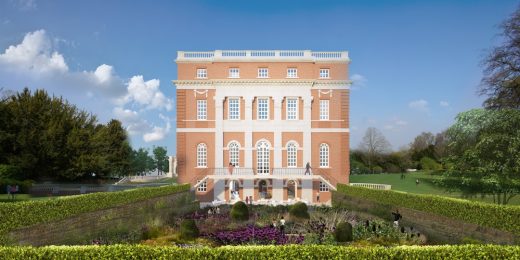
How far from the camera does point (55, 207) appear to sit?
19.1 metres

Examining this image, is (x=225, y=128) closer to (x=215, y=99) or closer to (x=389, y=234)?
(x=215, y=99)

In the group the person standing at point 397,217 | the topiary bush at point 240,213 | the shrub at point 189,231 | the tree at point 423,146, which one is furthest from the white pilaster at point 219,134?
the tree at point 423,146

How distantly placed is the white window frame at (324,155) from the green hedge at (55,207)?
55.9ft

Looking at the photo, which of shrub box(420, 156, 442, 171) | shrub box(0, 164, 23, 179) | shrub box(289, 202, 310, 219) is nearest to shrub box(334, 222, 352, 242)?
shrub box(289, 202, 310, 219)

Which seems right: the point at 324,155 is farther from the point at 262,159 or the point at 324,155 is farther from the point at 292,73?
the point at 292,73

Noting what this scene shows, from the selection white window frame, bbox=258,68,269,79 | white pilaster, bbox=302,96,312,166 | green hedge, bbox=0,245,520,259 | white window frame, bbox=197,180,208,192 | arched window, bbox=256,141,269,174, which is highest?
white window frame, bbox=258,68,269,79

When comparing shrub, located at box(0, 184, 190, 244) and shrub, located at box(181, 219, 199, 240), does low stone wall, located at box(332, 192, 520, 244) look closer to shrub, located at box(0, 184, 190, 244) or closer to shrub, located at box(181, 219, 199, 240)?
shrub, located at box(181, 219, 199, 240)

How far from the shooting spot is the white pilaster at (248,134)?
119 ft

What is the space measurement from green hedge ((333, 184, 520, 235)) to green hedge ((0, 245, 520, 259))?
5.42 metres

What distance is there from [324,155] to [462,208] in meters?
18.0

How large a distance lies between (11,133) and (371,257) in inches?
1627

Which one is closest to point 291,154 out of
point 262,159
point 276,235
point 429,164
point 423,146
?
point 262,159

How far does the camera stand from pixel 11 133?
40.6 m

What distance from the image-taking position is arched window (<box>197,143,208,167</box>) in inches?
1452
